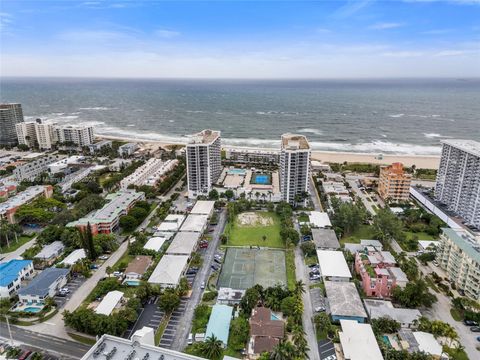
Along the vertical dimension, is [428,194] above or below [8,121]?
below

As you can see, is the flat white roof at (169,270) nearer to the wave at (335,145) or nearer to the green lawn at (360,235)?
the green lawn at (360,235)

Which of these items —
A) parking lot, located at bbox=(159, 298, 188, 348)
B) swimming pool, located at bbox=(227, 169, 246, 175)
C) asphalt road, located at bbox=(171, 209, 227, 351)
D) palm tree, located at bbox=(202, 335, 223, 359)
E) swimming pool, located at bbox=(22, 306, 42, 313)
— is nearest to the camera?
palm tree, located at bbox=(202, 335, 223, 359)

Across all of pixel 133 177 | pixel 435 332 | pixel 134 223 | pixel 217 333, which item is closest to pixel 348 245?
pixel 435 332

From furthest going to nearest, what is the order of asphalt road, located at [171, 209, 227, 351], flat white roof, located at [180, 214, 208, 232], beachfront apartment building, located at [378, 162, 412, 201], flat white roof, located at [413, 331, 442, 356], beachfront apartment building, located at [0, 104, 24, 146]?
beachfront apartment building, located at [0, 104, 24, 146], beachfront apartment building, located at [378, 162, 412, 201], flat white roof, located at [180, 214, 208, 232], asphalt road, located at [171, 209, 227, 351], flat white roof, located at [413, 331, 442, 356]

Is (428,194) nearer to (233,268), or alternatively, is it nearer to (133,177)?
(233,268)

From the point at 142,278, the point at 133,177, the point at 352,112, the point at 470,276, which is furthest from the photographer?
the point at 352,112

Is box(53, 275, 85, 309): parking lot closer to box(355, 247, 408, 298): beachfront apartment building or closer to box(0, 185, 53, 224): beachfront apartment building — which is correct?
box(0, 185, 53, 224): beachfront apartment building

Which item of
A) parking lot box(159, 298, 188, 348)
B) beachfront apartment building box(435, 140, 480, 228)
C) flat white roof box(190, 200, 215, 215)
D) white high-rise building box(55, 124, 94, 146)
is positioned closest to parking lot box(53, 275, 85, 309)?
parking lot box(159, 298, 188, 348)

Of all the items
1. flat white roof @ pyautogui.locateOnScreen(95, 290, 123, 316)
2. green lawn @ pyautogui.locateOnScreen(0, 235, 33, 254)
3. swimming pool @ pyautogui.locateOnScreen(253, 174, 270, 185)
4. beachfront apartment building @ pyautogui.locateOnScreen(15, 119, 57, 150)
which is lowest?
green lawn @ pyautogui.locateOnScreen(0, 235, 33, 254)
